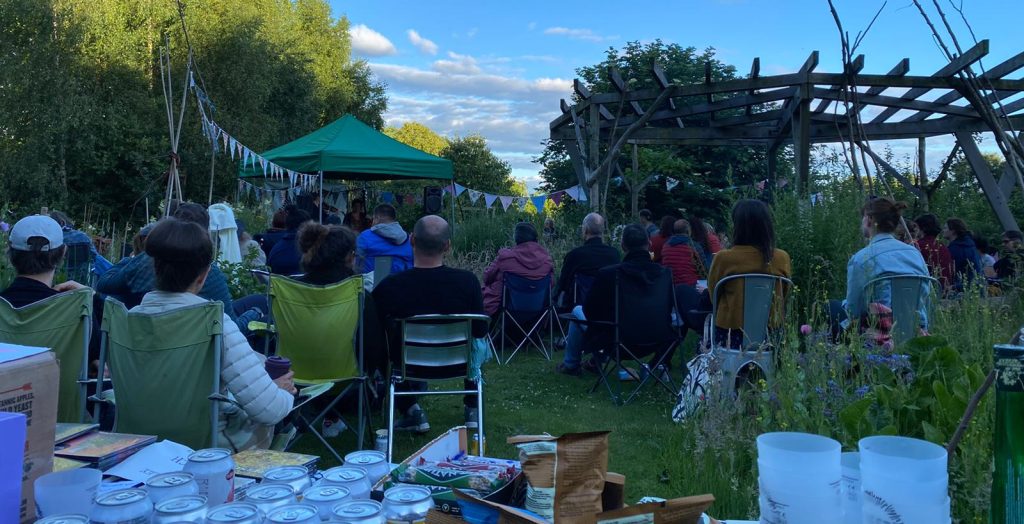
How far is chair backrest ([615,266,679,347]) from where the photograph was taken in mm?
5230

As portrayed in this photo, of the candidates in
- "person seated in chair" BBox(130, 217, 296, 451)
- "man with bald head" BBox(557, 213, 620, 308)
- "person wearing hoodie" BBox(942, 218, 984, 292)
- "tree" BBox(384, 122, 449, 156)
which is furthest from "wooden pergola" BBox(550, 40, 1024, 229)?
"tree" BBox(384, 122, 449, 156)

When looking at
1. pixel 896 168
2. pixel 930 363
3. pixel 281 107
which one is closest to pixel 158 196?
pixel 281 107

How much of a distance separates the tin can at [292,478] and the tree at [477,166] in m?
31.8

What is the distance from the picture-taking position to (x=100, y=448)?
5.04 ft

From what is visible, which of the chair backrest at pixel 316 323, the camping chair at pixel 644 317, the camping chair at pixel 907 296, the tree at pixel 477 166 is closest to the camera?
the chair backrest at pixel 316 323

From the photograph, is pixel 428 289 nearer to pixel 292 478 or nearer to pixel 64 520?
pixel 292 478

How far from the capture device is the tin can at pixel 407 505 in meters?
1.14

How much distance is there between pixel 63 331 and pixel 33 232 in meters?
0.46

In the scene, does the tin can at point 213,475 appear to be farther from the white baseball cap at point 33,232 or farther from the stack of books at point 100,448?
the white baseball cap at point 33,232

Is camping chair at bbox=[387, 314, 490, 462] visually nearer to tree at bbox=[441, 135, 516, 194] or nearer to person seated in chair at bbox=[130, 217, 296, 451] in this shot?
person seated in chair at bbox=[130, 217, 296, 451]

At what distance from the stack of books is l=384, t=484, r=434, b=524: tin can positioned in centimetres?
70

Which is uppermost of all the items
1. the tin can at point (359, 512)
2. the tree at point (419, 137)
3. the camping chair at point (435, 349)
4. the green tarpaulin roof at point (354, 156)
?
the tree at point (419, 137)

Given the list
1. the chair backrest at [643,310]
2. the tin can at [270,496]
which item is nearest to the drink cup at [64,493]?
the tin can at [270,496]

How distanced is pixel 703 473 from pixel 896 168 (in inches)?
362
